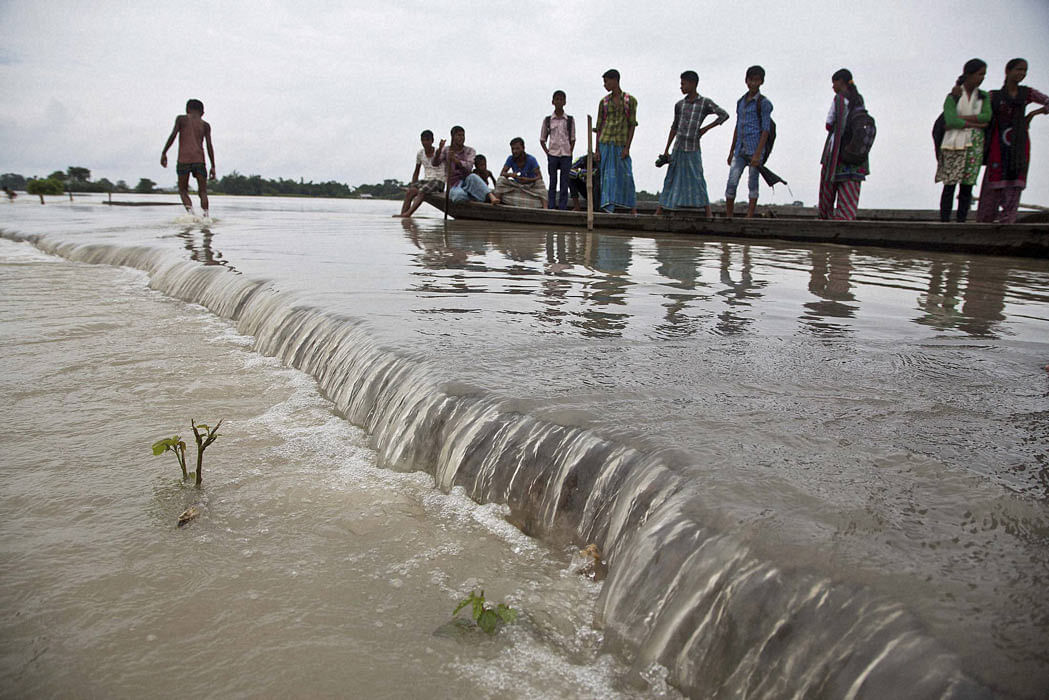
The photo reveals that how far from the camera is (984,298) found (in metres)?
4.62

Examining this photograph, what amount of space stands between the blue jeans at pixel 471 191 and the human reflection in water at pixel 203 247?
16.0 ft

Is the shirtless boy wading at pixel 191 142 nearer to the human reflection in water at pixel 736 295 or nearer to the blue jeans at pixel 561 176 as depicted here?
the blue jeans at pixel 561 176

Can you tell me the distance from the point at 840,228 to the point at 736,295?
5.25 meters

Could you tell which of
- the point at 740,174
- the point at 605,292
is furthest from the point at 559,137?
the point at 605,292

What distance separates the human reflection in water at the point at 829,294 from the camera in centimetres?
354

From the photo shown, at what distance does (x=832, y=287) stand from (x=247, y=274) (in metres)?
4.88

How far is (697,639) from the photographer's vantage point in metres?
1.42

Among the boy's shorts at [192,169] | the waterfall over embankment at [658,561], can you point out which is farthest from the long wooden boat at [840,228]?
the waterfall over embankment at [658,561]

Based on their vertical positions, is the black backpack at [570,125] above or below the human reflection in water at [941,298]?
above

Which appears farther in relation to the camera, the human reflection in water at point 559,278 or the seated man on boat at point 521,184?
the seated man on boat at point 521,184

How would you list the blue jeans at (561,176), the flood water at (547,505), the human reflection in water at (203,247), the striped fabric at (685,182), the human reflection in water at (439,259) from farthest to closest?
the blue jeans at (561,176) → the striped fabric at (685,182) → the human reflection in water at (203,247) → the human reflection in water at (439,259) → the flood water at (547,505)

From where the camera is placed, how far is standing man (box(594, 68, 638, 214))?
10.4m

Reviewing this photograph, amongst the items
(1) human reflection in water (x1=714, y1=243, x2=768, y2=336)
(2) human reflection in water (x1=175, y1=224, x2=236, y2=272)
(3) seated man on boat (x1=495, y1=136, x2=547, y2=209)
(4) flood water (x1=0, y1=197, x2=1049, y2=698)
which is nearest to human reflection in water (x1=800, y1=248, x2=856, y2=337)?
(4) flood water (x1=0, y1=197, x2=1049, y2=698)

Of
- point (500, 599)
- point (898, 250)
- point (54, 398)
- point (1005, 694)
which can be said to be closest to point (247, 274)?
point (54, 398)
